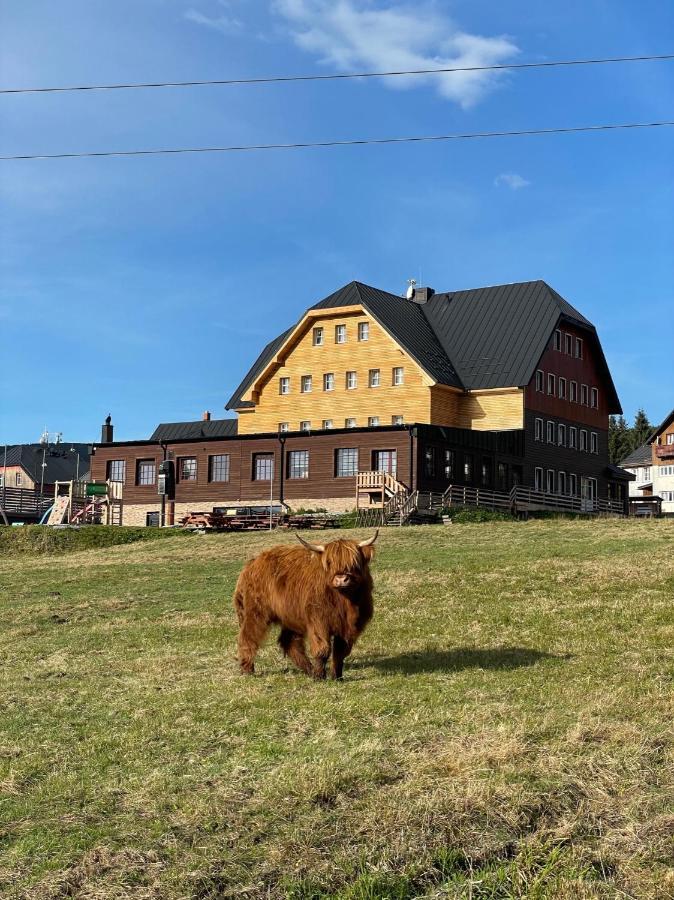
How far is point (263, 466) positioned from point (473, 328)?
1625 cm

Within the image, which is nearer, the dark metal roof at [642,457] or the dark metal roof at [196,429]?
the dark metal roof at [196,429]

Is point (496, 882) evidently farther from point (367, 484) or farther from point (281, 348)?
point (281, 348)

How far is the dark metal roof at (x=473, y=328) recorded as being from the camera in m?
55.5

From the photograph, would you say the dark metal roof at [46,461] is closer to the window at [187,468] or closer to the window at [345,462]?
the window at [187,468]

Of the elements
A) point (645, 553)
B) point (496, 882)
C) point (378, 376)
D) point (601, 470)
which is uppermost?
point (378, 376)

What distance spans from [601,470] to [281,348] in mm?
22387

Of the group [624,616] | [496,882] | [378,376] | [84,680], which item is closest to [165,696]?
[84,680]

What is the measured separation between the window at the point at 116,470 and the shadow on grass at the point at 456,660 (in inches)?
1800

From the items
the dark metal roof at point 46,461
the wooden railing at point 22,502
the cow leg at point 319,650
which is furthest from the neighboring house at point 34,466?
the cow leg at point 319,650

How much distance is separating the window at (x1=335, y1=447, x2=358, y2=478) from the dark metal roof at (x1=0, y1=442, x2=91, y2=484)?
74999 millimetres

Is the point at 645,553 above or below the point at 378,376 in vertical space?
below

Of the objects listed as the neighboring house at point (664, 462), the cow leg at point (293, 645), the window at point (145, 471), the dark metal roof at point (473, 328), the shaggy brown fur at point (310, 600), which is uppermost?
the dark metal roof at point (473, 328)

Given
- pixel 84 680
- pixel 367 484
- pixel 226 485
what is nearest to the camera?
pixel 84 680

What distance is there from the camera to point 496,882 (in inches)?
220
